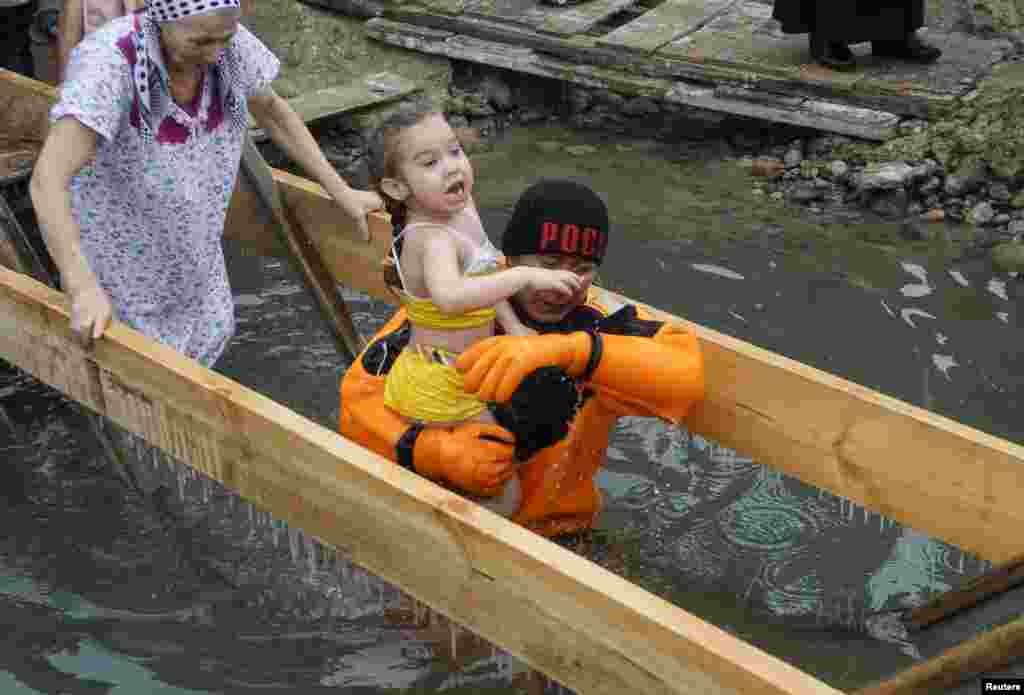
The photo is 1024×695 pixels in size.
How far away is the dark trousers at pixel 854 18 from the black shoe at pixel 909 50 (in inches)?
6.0

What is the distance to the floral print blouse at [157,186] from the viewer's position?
3.64 meters

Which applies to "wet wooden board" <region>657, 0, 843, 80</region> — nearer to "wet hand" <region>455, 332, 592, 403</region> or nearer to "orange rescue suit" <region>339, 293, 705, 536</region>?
"orange rescue suit" <region>339, 293, 705, 536</region>

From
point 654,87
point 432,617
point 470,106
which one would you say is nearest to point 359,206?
point 432,617

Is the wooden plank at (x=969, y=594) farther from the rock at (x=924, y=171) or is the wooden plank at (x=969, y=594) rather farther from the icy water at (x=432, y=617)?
the rock at (x=924, y=171)

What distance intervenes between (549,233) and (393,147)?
47 centimetres

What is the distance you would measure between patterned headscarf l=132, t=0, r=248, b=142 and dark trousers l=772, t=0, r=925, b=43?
4447 millimetres

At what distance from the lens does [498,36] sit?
8508 millimetres

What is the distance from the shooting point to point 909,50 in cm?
769

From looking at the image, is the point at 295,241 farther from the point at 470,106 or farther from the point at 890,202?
the point at 470,106

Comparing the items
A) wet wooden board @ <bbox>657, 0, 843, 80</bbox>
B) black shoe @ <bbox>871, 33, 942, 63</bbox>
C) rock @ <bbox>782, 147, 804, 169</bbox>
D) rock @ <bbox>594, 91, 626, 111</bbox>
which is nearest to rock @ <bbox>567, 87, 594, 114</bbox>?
rock @ <bbox>594, 91, 626, 111</bbox>

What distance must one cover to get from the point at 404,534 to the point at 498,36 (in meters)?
5.94

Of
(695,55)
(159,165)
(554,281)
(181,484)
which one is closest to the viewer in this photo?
(554,281)

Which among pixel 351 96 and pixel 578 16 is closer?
pixel 351 96

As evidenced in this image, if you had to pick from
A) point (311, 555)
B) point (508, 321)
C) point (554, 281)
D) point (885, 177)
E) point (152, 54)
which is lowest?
point (311, 555)
